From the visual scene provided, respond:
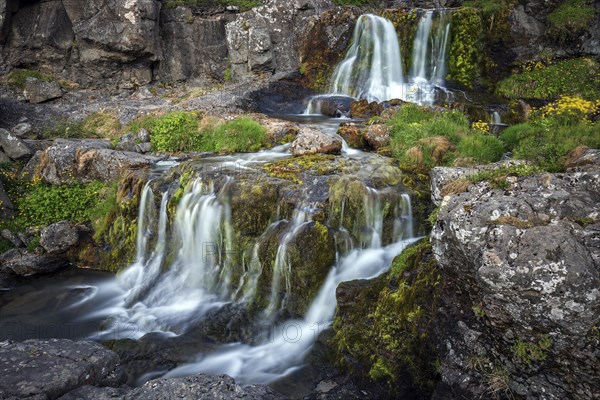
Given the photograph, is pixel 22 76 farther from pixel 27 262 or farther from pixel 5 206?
pixel 27 262

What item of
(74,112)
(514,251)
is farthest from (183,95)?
(514,251)

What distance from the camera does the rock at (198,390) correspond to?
4039 mm

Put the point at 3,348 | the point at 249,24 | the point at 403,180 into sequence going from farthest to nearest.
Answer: the point at 249,24
the point at 403,180
the point at 3,348

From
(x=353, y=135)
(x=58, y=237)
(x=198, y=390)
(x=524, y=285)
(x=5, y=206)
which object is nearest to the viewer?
(x=524, y=285)

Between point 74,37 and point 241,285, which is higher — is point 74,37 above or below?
above

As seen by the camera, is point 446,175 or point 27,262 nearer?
point 446,175

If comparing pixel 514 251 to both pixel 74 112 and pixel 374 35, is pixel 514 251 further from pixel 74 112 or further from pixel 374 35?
pixel 74 112

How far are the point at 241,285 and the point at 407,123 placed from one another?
597cm

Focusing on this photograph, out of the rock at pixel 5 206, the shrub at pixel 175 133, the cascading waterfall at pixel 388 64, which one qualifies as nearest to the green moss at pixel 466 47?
the cascading waterfall at pixel 388 64

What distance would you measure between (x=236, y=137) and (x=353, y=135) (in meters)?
3.24

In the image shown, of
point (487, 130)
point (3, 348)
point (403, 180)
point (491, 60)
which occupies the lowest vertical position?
point (3, 348)

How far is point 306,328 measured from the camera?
678 cm

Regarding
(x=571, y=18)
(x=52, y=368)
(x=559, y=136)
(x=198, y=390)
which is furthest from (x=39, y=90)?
(x=571, y=18)

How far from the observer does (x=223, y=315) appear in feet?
24.4
